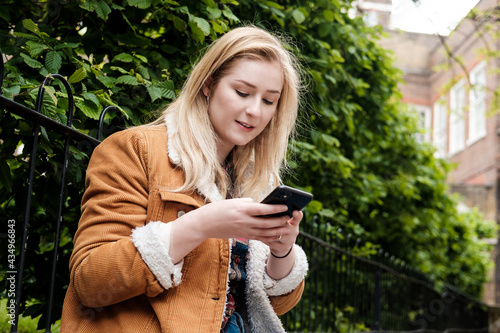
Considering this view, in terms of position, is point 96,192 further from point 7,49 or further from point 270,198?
point 7,49

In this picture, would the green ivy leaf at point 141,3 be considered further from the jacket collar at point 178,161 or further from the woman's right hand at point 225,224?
the woman's right hand at point 225,224

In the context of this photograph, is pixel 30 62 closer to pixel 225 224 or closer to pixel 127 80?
pixel 127 80

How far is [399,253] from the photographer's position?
8.62 m

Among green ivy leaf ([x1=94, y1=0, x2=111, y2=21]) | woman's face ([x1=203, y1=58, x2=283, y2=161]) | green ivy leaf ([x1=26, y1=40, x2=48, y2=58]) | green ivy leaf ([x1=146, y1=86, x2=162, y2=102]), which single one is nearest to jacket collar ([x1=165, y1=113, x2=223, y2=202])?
woman's face ([x1=203, y1=58, x2=283, y2=161])

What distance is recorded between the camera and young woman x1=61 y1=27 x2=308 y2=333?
1.54 meters

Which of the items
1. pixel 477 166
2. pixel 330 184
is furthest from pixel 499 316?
→ pixel 330 184

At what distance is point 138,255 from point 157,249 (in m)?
0.05

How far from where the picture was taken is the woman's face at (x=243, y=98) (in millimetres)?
1905

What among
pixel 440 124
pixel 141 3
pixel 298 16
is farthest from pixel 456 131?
pixel 141 3

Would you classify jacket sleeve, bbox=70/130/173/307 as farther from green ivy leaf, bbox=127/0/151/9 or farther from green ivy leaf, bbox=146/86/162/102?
green ivy leaf, bbox=127/0/151/9

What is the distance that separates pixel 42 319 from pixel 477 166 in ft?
57.1

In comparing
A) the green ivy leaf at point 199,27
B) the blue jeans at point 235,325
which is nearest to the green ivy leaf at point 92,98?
the green ivy leaf at point 199,27

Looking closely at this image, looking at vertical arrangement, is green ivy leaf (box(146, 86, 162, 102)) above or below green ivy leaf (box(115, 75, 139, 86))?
below

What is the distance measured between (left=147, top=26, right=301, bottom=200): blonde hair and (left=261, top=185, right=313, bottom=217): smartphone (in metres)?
0.33
